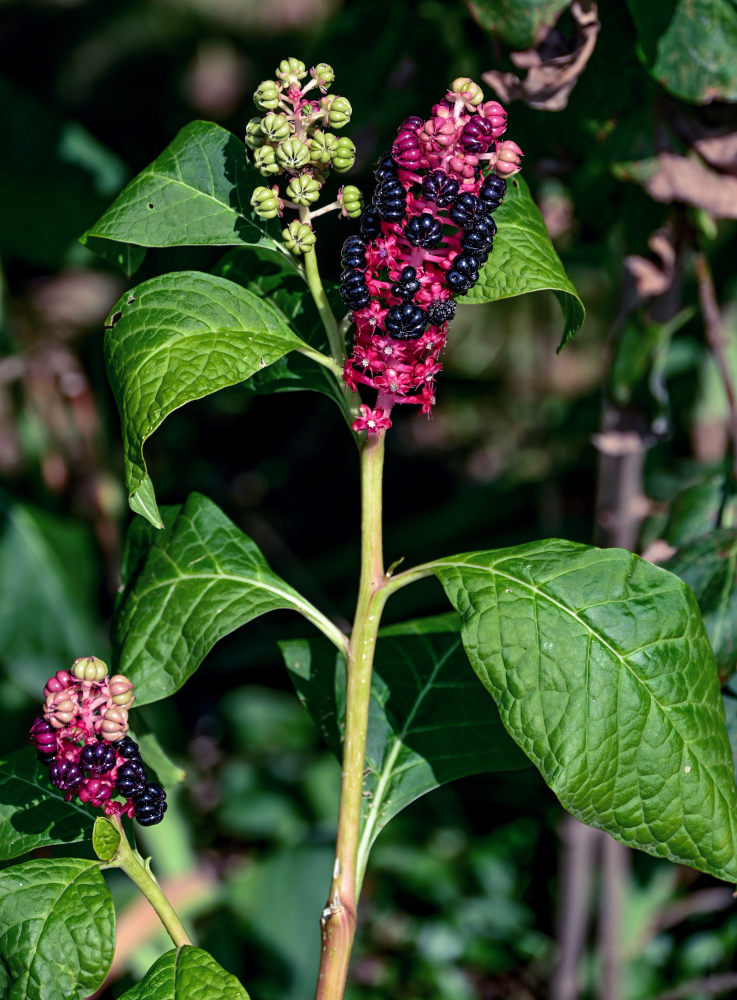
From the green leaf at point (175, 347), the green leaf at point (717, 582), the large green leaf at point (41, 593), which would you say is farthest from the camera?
the large green leaf at point (41, 593)

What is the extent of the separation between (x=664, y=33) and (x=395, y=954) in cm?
147

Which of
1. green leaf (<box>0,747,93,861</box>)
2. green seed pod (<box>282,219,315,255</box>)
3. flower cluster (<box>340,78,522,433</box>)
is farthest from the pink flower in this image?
green leaf (<box>0,747,93,861</box>)

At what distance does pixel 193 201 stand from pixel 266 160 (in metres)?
0.08

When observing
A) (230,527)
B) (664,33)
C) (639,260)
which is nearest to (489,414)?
(639,260)

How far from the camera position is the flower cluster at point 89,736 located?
1.98 ft

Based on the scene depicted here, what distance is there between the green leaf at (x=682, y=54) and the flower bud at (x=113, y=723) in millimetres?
715

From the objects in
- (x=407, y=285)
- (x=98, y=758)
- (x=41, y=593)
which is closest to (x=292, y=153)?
(x=407, y=285)

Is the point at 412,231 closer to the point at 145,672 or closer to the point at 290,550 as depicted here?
the point at 145,672

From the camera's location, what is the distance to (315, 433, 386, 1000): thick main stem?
0.64m

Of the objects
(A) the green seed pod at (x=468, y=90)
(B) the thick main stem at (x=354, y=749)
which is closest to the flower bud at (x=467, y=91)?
(A) the green seed pod at (x=468, y=90)

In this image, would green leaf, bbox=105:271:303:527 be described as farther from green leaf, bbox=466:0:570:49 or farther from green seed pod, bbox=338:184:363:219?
green leaf, bbox=466:0:570:49

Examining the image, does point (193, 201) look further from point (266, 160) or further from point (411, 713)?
point (411, 713)

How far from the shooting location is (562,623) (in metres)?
0.62

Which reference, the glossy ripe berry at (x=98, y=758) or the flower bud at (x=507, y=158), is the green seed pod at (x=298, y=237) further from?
the glossy ripe berry at (x=98, y=758)
